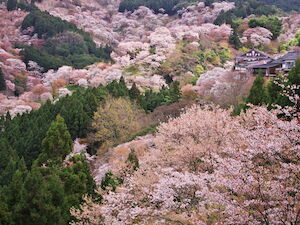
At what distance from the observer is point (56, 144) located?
24.6 m

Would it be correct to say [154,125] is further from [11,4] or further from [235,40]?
[11,4]

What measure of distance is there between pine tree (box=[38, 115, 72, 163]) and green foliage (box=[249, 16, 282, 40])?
4307cm

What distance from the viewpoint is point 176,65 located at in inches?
1843

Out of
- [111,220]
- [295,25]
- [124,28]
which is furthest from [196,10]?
[111,220]

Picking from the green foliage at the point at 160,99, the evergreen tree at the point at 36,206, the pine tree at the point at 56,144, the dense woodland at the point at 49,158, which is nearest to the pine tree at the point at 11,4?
the dense woodland at the point at 49,158

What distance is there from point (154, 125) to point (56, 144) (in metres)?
7.90

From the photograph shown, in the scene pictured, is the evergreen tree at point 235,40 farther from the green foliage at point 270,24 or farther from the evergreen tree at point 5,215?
the evergreen tree at point 5,215

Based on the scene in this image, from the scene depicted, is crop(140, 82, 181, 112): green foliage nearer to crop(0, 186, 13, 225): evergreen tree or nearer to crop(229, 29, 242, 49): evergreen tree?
crop(0, 186, 13, 225): evergreen tree

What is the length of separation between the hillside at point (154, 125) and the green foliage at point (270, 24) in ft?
0.85

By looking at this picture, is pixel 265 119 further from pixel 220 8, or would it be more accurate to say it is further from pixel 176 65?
pixel 220 8

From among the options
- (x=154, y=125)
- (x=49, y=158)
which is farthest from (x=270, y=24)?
(x=49, y=158)

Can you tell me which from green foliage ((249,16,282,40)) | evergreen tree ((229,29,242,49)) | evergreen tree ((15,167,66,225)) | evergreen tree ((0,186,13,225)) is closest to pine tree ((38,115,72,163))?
evergreen tree ((15,167,66,225))

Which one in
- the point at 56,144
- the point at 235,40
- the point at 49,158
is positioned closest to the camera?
the point at 49,158

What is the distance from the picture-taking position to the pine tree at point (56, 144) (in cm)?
2424
